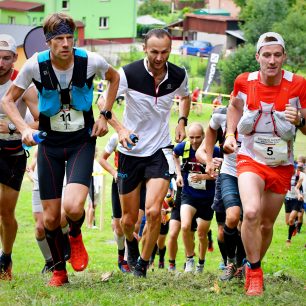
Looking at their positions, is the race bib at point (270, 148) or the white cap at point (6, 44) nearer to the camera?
the race bib at point (270, 148)

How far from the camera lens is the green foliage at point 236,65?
62.0 metres

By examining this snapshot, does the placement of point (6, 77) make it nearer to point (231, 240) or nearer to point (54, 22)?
point (54, 22)

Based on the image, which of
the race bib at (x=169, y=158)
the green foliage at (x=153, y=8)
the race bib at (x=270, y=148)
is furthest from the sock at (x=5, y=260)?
the green foliage at (x=153, y=8)

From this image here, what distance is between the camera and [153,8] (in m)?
118

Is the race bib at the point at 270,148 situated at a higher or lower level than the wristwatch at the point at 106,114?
lower

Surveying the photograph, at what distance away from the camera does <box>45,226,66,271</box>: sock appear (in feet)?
31.7

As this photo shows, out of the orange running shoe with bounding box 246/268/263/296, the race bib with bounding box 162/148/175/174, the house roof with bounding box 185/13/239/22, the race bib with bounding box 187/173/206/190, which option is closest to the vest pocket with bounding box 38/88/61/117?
the race bib with bounding box 162/148/175/174

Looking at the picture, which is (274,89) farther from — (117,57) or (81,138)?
(117,57)

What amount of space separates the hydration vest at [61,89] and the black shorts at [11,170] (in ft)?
4.12

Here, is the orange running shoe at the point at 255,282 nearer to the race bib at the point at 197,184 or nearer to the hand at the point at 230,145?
the hand at the point at 230,145

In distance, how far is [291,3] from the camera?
258 ft

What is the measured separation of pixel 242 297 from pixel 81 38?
78.5 metres

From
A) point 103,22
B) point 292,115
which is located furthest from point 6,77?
point 103,22

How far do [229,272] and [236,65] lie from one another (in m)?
52.4
